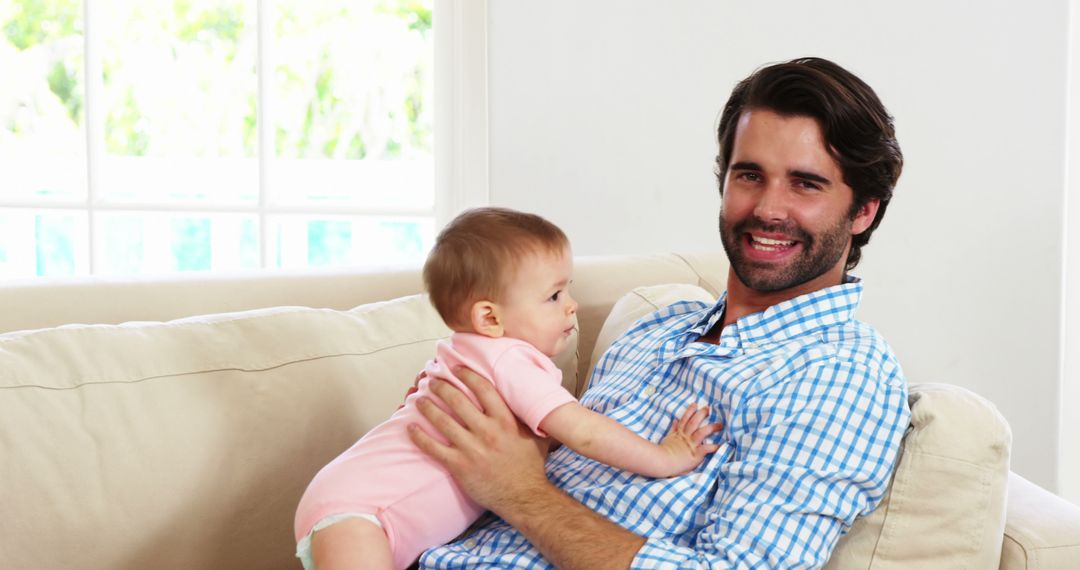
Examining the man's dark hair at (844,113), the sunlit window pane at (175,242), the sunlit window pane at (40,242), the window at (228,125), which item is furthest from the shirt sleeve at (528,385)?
the sunlit window pane at (40,242)

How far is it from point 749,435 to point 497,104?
176cm

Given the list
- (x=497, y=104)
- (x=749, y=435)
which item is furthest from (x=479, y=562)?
(x=497, y=104)

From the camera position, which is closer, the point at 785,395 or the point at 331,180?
→ the point at 785,395

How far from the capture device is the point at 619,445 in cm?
130

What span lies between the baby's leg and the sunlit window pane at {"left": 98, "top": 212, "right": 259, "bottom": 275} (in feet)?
6.66

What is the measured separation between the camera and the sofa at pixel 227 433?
1.22m

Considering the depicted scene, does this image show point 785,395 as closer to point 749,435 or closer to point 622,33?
point 749,435

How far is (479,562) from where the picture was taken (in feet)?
4.38

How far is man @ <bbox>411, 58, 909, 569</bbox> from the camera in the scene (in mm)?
1204

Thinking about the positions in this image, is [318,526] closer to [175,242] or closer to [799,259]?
[799,259]

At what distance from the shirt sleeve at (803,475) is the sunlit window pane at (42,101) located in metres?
2.62

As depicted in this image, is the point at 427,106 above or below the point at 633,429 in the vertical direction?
above

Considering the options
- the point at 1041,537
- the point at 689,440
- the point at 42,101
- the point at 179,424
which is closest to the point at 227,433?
the point at 179,424

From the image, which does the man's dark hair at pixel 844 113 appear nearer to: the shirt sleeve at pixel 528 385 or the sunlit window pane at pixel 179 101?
the shirt sleeve at pixel 528 385
